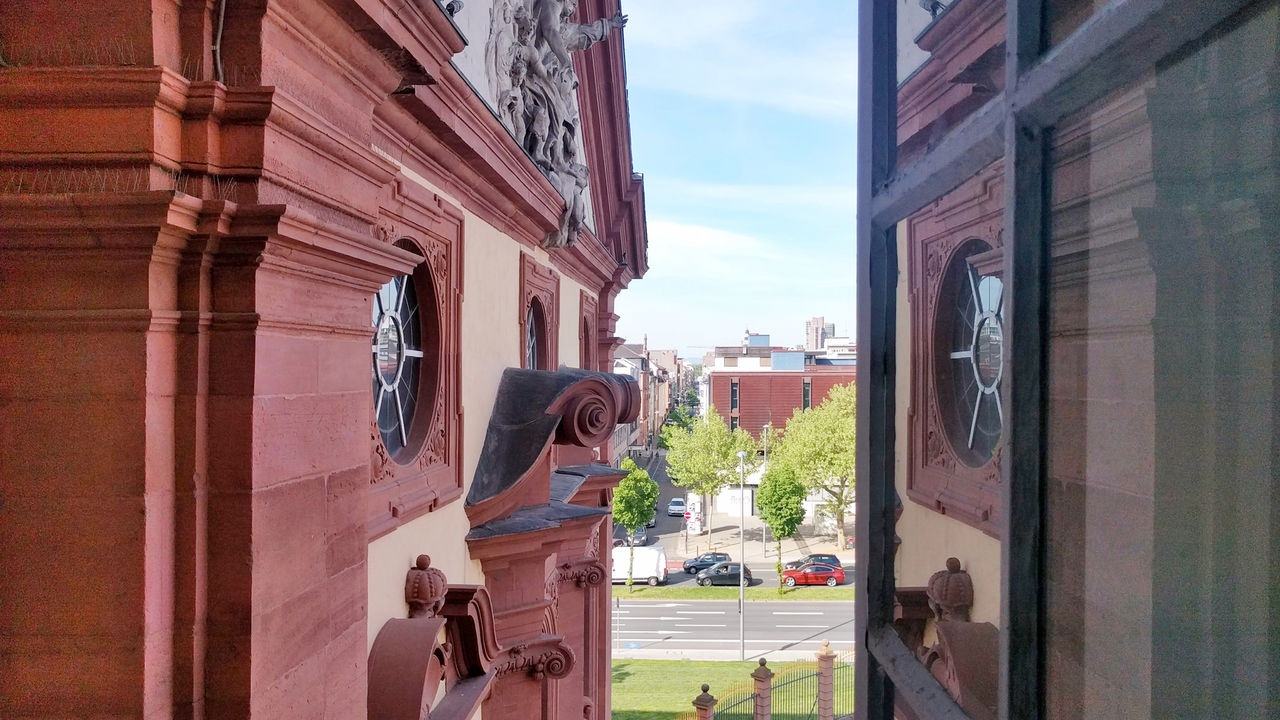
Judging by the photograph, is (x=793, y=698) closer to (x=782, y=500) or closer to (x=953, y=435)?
(x=782, y=500)

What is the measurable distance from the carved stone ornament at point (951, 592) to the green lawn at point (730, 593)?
96.3 ft

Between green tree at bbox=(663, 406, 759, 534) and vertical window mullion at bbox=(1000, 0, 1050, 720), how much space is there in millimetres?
37769

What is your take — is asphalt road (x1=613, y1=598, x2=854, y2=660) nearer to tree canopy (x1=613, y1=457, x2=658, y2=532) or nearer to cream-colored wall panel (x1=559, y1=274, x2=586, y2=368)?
tree canopy (x1=613, y1=457, x2=658, y2=532)

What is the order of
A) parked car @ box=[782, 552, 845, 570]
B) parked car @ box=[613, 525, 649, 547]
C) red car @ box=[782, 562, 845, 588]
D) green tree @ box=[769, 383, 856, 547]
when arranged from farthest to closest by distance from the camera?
parked car @ box=[613, 525, 649, 547] < parked car @ box=[782, 552, 845, 570] < red car @ box=[782, 562, 845, 588] < green tree @ box=[769, 383, 856, 547]

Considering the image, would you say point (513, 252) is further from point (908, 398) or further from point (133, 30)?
point (908, 398)

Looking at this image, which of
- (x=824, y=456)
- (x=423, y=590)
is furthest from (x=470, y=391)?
(x=824, y=456)

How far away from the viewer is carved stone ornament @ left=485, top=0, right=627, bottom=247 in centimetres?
703

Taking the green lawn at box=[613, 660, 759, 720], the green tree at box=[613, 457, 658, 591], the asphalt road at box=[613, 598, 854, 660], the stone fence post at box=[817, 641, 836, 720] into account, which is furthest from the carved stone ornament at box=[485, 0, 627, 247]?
the green tree at box=[613, 457, 658, 591]

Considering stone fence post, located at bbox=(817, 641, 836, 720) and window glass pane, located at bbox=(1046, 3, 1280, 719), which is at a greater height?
window glass pane, located at bbox=(1046, 3, 1280, 719)

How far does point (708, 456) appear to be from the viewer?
128ft

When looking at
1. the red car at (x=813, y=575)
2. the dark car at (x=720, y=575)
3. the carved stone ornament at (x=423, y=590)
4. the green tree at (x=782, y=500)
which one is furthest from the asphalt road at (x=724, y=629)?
the carved stone ornament at (x=423, y=590)

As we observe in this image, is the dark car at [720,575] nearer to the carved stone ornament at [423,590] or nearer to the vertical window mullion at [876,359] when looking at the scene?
the carved stone ornament at [423,590]

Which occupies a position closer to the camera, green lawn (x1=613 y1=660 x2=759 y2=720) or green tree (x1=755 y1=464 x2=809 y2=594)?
green lawn (x1=613 y1=660 x2=759 y2=720)

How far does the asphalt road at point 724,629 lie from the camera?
23.8 meters
